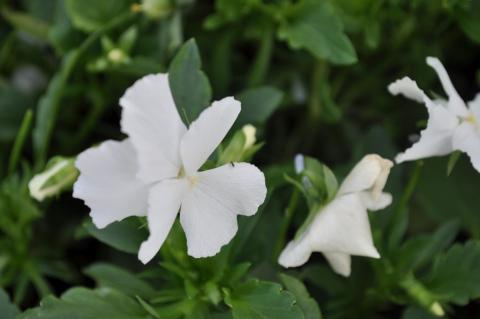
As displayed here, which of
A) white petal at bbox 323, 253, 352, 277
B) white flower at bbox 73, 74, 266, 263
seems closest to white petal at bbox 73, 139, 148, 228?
white flower at bbox 73, 74, 266, 263

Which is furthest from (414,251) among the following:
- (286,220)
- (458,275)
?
(286,220)

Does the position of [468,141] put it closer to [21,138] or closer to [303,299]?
[303,299]

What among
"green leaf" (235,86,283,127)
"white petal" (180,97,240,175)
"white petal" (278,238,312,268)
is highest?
"white petal" (180,97,240,175)

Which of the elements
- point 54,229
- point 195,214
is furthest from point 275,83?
point 195,214

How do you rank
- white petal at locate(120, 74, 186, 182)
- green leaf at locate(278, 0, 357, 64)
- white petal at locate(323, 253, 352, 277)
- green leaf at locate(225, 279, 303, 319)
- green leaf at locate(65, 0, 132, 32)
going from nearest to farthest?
white petal at locate(120, 74, 186, 182) → green leaf at locate(225, 279, 303, 319) → white petal at locate(323, 253, 352, 277) → green leaf at locate(278, 0, 357, 64) → green leaf at locate(65, 0, 132, 32)

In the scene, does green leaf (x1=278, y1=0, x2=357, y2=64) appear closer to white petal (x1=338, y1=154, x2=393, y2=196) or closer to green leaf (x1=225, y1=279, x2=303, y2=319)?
white petal (x1=338, y1=154, x2=393, y2=196)

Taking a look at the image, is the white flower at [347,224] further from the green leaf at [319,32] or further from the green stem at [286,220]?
the green leaf at [319,32]

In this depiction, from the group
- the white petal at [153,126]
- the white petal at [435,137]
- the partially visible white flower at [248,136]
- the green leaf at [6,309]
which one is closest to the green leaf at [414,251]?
the white petal at [435,137]
